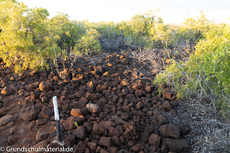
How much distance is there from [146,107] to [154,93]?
27.5 inches

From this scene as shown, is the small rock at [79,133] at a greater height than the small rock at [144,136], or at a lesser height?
greater

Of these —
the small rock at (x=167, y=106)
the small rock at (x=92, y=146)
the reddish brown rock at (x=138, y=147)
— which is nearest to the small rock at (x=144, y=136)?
the reddish brown rock at (x=138, y=147)

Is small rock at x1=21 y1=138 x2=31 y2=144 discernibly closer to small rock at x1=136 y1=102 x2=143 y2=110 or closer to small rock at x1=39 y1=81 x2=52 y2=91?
small rock at x1=39 y1=81 x2=52 y2=91

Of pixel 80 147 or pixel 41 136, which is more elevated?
pixel 41 136

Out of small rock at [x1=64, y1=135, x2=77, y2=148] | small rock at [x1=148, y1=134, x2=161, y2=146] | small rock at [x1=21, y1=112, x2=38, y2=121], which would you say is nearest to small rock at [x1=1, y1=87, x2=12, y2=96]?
small rock at [x1=21, y1=112, x2=38, y2=121]

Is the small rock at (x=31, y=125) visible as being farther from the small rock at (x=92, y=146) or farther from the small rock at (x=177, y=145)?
the small rock at (x=177, y=145)

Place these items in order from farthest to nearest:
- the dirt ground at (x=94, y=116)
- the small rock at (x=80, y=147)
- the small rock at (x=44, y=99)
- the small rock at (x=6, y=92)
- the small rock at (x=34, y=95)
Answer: the small rock at (x=6, y=92)
the small rock at (x=34, y=95)
the small rock at (x=44, y=99)
the dirt ground at (x=94, y=116)
the small rock at (x=80, y=147)

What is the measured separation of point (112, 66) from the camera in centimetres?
646

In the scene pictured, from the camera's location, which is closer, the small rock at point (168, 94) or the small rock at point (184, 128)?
the small rock at point (184, 128)

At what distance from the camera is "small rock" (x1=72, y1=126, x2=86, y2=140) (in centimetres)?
275

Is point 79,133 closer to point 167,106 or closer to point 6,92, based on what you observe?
point 167,106

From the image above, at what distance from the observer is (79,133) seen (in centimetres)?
278

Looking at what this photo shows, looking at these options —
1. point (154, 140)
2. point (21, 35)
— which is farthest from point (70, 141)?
point (21, 35)

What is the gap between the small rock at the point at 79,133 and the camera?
9.02 ft
